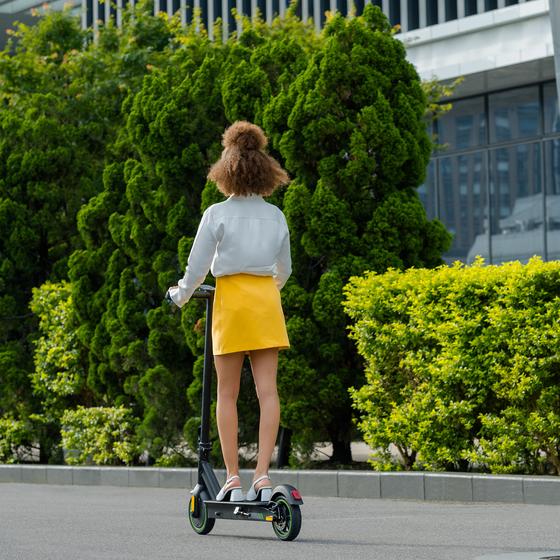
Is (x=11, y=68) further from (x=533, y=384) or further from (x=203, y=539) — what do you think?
(x=203, y=539)

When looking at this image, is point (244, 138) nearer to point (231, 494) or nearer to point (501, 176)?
point (231, 494)

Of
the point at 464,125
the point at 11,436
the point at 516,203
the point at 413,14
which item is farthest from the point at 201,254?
the point at 413,14

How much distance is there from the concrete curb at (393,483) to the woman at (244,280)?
9.92 ft

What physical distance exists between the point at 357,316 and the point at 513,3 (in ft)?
83.0

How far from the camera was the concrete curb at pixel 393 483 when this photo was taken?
9562mm

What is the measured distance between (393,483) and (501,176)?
854 inches

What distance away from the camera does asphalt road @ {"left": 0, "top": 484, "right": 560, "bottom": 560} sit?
6.44m

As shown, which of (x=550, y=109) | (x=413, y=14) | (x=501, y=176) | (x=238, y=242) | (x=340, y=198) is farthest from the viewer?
(x=413, y=14)

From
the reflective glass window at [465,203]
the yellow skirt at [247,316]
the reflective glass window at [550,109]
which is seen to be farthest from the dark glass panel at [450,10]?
the yellow skirt at [247,316]

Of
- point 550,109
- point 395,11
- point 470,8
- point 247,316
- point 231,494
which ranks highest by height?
point 395,11

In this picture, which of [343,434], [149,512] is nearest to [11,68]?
[343,434]

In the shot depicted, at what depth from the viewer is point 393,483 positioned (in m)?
10.5

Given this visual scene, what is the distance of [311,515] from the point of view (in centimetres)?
888

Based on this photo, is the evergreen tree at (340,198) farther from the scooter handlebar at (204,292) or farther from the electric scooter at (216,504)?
the scooter handlebar at (204,292)
